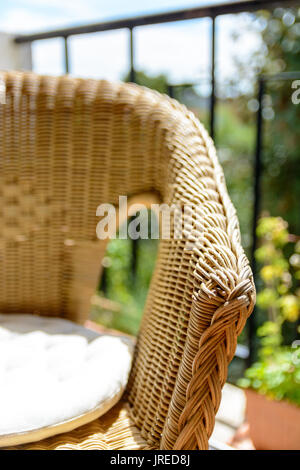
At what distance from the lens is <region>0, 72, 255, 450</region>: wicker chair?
2.33 ft

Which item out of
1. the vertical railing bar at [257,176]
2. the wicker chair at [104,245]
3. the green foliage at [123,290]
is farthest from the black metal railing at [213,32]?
the green foliage at [123,290]

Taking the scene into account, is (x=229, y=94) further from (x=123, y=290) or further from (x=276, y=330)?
(x=276, y=330)

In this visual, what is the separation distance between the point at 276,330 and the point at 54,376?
0.85 metres

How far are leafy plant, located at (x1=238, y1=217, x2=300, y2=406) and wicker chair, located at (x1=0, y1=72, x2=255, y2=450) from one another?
1.35 feet

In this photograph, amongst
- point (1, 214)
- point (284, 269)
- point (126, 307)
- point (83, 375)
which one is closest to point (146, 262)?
point (126, 307)

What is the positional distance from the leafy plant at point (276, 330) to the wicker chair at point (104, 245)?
41 centimetres

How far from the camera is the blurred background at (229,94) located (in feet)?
4.61

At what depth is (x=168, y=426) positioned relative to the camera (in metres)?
0.76

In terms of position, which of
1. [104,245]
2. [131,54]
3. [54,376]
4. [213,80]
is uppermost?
[131,54]

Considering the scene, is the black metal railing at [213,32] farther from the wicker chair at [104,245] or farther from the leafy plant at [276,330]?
the wicker chair at [104,245]

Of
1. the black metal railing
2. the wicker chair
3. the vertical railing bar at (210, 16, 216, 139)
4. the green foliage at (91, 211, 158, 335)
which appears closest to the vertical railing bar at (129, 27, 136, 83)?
the black metal railing

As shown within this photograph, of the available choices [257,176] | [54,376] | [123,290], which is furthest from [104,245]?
[123,290]

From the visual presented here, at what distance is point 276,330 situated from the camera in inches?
58.0
